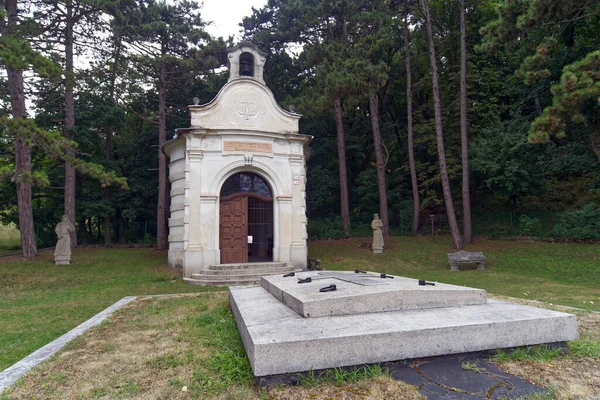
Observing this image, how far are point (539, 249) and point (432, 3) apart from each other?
16.8 meters

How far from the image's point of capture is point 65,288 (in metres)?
11.0

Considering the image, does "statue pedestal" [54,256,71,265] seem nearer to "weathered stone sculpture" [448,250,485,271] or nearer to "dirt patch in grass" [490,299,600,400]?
"weathered stone sculpture" [448,250,485,271]

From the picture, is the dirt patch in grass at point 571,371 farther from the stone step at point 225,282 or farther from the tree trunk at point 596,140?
the tree trunk at point 596,140

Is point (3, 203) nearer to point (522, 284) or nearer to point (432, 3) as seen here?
point (522, 284)

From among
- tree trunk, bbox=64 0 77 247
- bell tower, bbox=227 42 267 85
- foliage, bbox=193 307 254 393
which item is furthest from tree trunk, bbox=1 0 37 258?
foliage, bbox=193 307 254 393

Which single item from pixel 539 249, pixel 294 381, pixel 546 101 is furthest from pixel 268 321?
pixel 546 101

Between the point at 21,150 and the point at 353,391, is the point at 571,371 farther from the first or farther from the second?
the point at 21,150

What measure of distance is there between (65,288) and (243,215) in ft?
18.7

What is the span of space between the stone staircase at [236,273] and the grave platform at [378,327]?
6369mm

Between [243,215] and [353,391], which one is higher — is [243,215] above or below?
above

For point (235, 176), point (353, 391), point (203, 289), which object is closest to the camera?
point (353, 391)

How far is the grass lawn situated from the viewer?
338 centimetres

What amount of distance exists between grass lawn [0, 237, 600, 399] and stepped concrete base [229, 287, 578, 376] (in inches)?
8.9

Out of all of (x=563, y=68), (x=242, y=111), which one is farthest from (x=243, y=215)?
(x=563, y=68)
